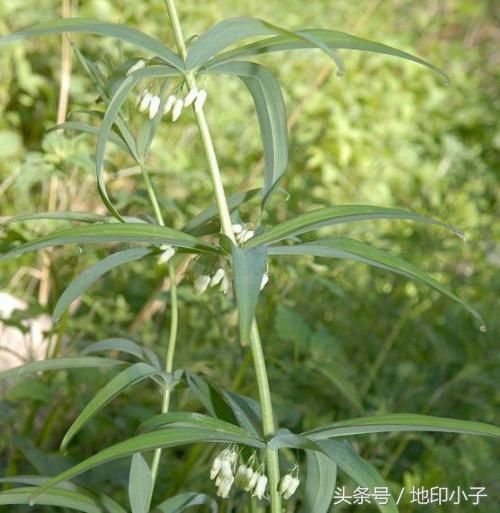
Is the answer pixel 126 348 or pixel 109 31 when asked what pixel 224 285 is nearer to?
pixel 126 348

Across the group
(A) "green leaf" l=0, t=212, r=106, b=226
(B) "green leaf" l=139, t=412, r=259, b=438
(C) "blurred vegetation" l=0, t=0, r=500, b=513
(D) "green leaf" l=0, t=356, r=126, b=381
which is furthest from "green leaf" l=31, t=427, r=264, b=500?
(C) "blurred vegetation" l=0, t=0, r=500, b=513

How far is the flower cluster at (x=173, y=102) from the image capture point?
1120 millimetres

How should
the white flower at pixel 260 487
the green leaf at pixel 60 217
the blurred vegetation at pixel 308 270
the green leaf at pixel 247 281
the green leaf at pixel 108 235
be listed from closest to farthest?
1. the green leaf at pixel 247 281
2. the green leaf at pixel 108 235
3. the white flower at pixel 260 487
4. the green leaf at pixel 60 217
5. the blurred vegetation at pixel 308 270

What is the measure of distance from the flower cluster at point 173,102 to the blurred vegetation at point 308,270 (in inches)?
9.0

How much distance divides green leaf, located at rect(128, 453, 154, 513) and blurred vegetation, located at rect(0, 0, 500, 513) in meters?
0.37

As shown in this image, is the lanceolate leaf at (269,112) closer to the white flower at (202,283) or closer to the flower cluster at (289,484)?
the white flower at (202,283)

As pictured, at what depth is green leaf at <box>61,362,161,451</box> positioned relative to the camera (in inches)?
40.8

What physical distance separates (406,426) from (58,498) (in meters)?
0.44

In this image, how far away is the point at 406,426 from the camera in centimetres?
107

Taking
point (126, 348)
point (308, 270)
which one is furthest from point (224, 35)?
point (308, 270)

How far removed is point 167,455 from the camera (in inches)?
92.2

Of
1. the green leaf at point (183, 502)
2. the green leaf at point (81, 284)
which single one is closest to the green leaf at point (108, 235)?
the green leaf at point (81, 284)

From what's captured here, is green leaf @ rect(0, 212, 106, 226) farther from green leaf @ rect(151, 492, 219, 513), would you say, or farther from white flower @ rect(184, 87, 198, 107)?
green leaf @ rect(151, 492, 219, 513)

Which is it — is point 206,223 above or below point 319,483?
above
